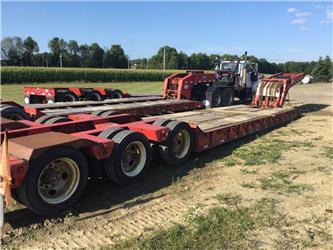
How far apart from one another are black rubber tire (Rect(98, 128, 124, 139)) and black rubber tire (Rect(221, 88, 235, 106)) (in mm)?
11248

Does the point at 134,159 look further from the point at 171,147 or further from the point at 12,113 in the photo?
the point at 12,113

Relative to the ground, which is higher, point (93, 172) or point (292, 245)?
point (93, 172)

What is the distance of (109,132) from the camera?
6.07 meters

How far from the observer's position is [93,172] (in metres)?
5.83

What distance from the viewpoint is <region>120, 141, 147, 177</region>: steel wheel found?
6160 millimetres

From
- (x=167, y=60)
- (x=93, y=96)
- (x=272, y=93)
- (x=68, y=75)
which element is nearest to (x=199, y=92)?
(x=272, y=93)

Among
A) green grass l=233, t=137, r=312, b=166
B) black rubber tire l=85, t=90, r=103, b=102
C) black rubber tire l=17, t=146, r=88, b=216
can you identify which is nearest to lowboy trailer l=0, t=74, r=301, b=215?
black rubber tire l=17, t=146, r=88, b=216

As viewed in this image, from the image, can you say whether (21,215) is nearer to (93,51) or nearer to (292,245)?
(292,245)

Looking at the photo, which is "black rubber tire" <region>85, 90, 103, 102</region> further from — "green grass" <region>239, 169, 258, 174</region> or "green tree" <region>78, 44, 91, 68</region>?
"green tree" <region>78, 44, 91, 68</region>

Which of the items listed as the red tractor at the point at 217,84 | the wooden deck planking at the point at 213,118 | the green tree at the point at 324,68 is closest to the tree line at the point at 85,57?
the green tree at the point at 324,68

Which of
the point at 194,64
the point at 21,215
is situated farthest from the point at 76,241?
the point at 194,64

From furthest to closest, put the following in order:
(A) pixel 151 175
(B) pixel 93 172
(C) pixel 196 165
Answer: (C) pixel 196 165
(A) pixel 151 175
(B) pixel 93 172

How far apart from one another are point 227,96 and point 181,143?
10.1 metres

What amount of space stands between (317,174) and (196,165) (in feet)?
7.50
